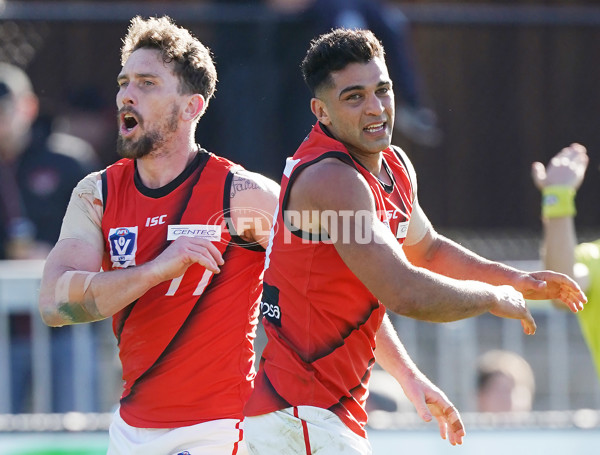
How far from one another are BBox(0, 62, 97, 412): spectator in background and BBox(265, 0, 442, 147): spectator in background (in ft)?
7.08

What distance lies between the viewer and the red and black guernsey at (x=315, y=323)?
3.84m

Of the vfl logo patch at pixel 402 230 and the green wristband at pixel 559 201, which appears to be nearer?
the vfl logo patch at pixel 402 230

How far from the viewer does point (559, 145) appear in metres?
10.6

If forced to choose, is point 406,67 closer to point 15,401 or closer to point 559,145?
point 559,145

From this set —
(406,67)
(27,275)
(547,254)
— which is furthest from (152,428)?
(406,67)

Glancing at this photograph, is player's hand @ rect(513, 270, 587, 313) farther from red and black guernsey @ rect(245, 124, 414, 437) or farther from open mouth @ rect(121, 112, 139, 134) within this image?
open mouth @ rect(121, 112, 139, 134)

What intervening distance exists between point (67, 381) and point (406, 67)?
3.51 m

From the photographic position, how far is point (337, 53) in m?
3.94

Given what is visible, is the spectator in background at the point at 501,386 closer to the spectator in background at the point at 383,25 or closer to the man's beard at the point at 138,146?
the spectator in background at the point at 383,25

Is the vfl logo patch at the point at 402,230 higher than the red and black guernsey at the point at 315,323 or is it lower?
higher

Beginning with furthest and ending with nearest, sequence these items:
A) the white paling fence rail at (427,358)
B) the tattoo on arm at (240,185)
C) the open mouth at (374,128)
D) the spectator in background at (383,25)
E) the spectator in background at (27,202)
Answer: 1. the spectator in background at (383,25)
2. the spectator in background at (27,202)
3. the white paling fence rail at (427,358)
4. the tattoo on arm at (240,185)
5. the open mouth at (374,128)

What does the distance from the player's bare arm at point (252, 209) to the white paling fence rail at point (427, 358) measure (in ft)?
8.91

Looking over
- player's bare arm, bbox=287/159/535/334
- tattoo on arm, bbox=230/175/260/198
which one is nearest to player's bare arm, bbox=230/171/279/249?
tattoo on arm, bbox=230/175/260/198

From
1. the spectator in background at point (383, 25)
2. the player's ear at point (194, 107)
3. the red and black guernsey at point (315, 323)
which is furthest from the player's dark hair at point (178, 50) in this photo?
the spectator in background at point (383, 25)
